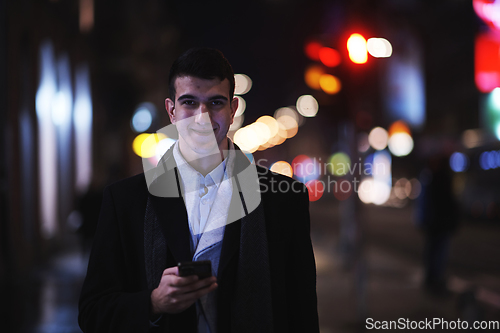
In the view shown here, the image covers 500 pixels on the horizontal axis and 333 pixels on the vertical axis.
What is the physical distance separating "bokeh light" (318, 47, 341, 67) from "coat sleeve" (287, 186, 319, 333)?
10.9 feet

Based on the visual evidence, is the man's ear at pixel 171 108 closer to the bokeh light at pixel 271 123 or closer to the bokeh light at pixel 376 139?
the bokeh light at pixel 376 139

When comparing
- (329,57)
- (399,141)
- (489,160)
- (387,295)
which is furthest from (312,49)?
(489,160)

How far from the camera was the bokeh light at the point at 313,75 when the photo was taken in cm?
508

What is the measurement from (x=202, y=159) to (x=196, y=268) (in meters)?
0.60

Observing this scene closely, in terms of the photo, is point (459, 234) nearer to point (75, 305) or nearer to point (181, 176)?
point (75, 305)

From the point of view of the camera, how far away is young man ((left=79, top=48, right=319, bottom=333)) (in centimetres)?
179

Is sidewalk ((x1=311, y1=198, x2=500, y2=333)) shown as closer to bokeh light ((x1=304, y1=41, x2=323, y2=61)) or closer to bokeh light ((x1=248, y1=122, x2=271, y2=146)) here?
bokeh light ((x1=304, y1=41, x2=323, y2=61))

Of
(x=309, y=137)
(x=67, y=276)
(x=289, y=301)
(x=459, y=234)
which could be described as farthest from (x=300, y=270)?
(x=309, y=137)

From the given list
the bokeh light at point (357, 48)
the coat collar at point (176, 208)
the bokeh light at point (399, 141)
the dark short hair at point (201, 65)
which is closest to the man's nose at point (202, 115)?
the dark short hair at point (201, 65)

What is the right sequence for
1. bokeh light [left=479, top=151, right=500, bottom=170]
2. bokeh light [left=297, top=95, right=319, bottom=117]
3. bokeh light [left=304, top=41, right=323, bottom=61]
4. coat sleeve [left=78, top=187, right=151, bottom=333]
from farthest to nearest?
1. bokeh light [left=479, top=151, right=500, bottom=170]
2. bokeh light [left=304, top=41, right=323, bottom=61]
3. bokeh light [left=297, top=95, right=319, bottom=117]
4. coat sleeve [left=78, top=187, right=151, bottom=333]

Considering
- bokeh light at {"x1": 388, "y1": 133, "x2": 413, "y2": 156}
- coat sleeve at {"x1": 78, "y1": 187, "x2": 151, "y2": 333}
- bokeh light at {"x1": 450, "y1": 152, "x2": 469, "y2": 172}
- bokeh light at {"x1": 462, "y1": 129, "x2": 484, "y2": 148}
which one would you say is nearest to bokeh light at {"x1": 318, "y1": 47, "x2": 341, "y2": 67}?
coat sleeve at {"x1": 78, "y1": 187, "x2": 151, "y2": 333}

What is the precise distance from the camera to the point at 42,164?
11.1 metres

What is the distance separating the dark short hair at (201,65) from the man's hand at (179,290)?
81 cm

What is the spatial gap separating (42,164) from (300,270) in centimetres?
1080
